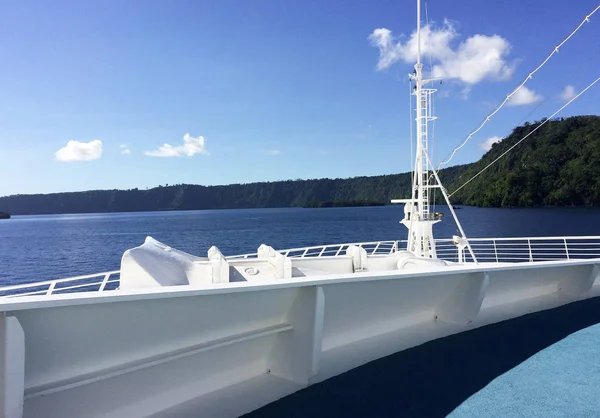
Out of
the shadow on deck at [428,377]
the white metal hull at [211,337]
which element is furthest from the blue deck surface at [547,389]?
the white metal hull at [211,337]

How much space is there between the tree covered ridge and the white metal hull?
89.4m

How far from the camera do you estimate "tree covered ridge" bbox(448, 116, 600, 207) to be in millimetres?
92125

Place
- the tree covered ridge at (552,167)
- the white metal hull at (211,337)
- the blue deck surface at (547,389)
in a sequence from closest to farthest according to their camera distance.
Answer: the white metal hull at (211,337) → the blue deck surface at (547,389) → the tree covered ridge at (552,167)

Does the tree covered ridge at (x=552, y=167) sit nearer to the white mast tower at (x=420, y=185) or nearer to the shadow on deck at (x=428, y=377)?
the white mast tower at (x=420, y=185)

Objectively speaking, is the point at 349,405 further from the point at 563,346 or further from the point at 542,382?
the point at 563,346

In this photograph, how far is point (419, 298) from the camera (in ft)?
17.8

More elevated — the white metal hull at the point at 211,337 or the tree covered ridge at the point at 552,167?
the tree covered ridge at the point at 552,167

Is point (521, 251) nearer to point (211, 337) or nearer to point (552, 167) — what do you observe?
point (211, 337)

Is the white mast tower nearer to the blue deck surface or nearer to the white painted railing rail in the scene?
the white painted railing rail

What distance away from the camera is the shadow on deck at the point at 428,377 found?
11.9 ft

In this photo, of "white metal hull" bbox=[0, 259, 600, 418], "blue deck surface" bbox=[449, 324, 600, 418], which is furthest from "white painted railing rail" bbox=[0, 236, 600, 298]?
"blue deck surface" bbox=[449, 324, 600, 418]

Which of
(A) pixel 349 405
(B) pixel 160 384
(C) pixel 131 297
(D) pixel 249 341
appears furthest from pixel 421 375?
(C) pixel 131 297

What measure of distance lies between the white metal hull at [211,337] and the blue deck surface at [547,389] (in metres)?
1.09

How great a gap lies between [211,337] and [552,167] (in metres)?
106
